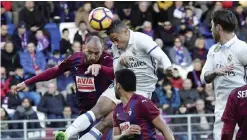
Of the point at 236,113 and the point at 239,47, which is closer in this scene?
the point at 236,113

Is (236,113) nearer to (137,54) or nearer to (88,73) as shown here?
(137,54)

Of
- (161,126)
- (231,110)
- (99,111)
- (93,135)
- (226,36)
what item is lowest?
(93,135)

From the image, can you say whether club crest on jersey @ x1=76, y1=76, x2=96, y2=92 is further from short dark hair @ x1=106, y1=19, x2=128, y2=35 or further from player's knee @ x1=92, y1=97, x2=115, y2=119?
short dark hair @ x1=106, y1=19, x2=128, y2=35

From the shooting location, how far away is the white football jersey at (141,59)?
13359 mm

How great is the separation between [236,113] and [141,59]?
10.1 ft

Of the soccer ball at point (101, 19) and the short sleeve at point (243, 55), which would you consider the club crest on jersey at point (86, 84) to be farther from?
the short sleeve at point (243, 55)

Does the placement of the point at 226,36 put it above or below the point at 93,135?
above

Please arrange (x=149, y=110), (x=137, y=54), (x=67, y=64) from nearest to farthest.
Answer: (x=149, y=110)
(x=137, y=54)
(x=67, y=64)

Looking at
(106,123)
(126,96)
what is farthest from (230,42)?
(106,123)

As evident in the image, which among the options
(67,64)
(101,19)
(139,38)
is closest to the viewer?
(139,38)

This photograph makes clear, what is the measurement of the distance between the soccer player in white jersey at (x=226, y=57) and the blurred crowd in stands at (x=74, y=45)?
29.0 feet

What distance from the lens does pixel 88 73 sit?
14.2m

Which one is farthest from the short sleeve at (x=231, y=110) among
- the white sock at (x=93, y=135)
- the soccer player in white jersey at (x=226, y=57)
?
the white sock at (x=93, y=135)

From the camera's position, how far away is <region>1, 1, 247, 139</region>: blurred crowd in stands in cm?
2200
